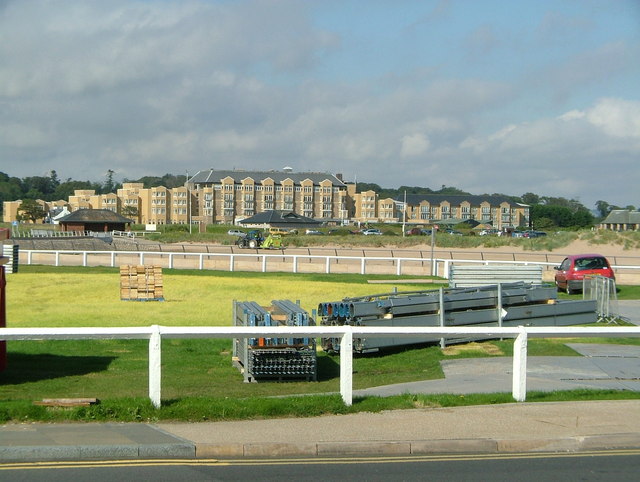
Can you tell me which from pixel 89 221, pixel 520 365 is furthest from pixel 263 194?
pixel 520 365

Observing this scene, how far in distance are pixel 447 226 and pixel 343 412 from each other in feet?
390

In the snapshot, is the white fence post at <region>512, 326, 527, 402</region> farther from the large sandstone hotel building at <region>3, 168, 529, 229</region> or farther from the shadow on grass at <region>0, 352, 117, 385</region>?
the large sandstone hotel building at <region>3, 168, 529, 229</region>

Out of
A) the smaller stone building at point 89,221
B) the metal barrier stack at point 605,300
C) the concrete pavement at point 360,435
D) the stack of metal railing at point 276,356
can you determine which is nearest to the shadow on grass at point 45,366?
the stack of metal railing at point 276,356

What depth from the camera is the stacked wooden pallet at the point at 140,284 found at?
93.3 ft

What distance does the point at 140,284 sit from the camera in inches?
1123

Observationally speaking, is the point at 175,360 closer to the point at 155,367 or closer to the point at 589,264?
the point at 155,367

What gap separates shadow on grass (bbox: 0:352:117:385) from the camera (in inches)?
571

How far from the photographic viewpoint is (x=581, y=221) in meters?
174

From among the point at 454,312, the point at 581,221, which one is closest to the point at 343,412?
the point at 454,312

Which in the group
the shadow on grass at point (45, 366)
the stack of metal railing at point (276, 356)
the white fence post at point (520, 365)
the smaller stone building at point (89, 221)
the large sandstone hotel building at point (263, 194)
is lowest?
the shadow on grass at point (45, 366)

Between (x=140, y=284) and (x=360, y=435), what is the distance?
20.9 meters

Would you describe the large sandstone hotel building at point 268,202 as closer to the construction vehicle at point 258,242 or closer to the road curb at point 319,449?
the construction vehicle at point 258,242

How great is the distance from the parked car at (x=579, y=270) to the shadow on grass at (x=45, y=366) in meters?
20.6

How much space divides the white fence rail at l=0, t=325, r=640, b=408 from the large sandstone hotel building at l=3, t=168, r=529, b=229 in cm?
13285
